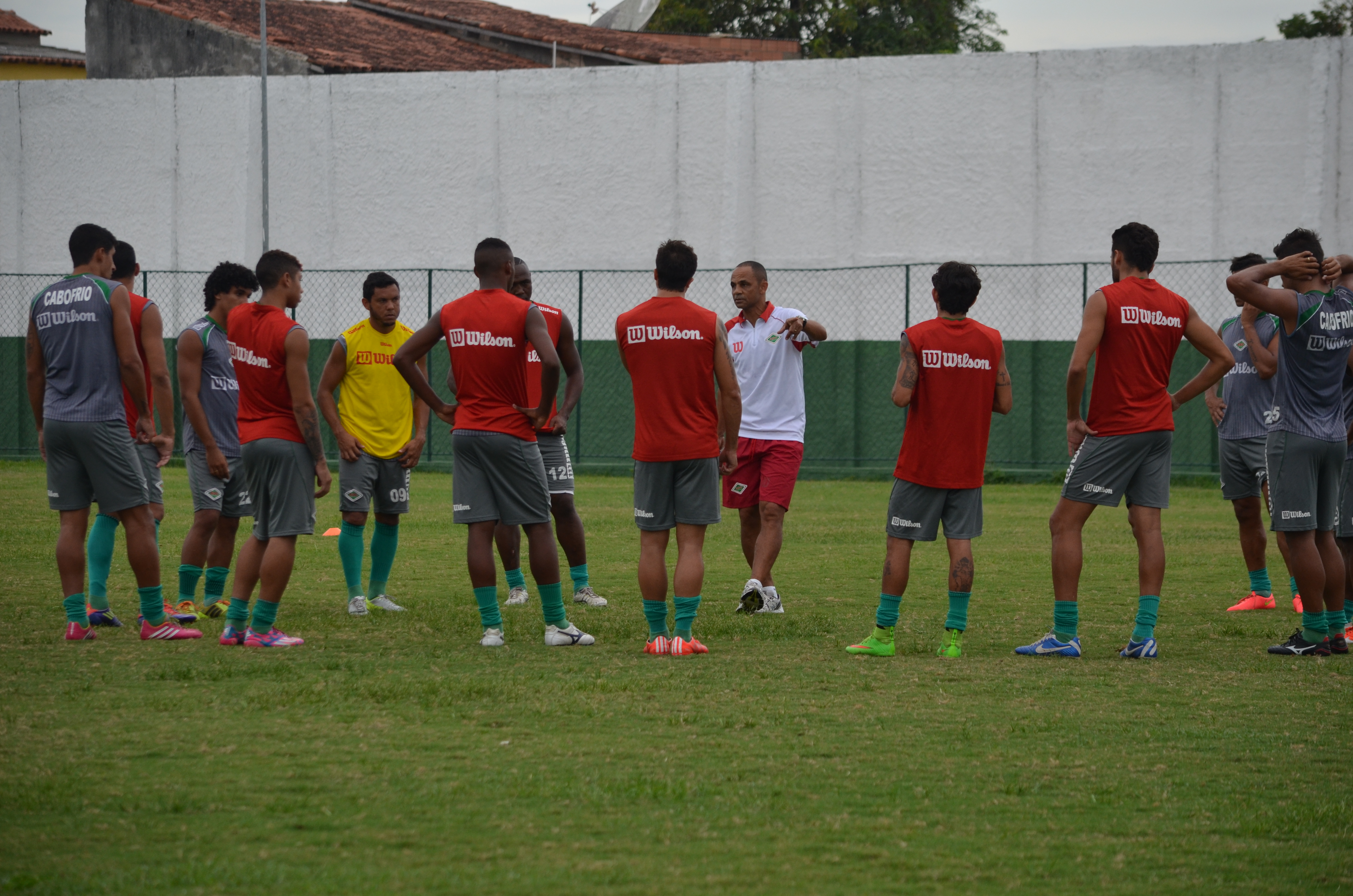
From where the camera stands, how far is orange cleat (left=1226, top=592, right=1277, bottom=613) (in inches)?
359

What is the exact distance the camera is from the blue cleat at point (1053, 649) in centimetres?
726

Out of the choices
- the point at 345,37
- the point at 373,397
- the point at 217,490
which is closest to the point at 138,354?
the point at 217,490

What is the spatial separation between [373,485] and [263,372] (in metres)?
1.60

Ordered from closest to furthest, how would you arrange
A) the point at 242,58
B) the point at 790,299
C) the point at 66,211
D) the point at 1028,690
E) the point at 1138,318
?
the point at 1028,690, the point at 1138,318, the point at 790,299, the point at 66,211, the point at 242,58

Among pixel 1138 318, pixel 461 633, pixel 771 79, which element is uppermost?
pixel 771 79

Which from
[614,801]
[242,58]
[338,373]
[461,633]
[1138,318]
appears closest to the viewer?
[614,801]

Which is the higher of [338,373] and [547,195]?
[547,195]

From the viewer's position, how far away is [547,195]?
2633cm

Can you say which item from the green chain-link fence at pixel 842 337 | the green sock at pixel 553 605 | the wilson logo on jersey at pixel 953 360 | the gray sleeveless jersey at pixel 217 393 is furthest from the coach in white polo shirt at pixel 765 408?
the green chain-link fence at pixel 842 337

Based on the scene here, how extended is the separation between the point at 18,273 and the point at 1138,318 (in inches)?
948

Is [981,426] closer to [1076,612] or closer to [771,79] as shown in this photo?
[1076,612]

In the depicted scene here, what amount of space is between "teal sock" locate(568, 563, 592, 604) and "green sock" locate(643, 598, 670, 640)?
79.1 inches

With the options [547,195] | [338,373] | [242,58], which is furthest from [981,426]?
[242,58]

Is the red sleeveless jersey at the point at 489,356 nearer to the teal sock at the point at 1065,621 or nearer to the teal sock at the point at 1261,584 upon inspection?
the teal sock at the point at 1065,621
